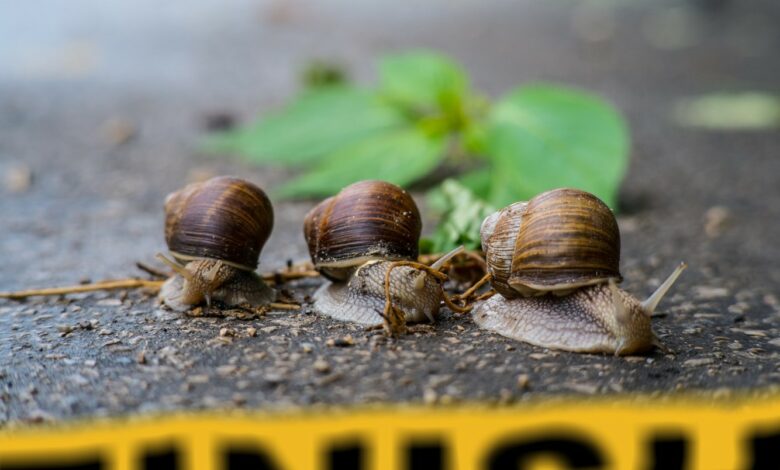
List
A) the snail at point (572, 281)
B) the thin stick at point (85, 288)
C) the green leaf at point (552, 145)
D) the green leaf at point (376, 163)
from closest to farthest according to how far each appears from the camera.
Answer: the snail at point (572, 281) < the thin stick at point (85, 288) < the green leaf at point (552, 145) < the green leaf at point (376, 163)

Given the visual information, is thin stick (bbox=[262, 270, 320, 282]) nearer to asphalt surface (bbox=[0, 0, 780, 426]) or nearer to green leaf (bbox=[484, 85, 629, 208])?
asphalt surface (bbox=[0, 0, 780, 426])

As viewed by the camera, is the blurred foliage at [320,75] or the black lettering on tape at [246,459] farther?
the blurred foliage at [320,75]

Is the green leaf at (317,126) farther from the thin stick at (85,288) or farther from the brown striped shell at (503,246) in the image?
the brown striped shell at (503,246)

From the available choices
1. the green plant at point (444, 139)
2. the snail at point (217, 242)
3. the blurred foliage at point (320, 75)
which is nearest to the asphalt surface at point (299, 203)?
the snail at point (217, 242)

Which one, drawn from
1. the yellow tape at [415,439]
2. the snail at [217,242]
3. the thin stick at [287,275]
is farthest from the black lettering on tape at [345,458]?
the thin stick at [287,275]

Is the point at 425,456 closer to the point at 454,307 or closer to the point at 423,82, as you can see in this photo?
the point at 454,307

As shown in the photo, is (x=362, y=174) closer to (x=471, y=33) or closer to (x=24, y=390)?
(x=24, y=390)

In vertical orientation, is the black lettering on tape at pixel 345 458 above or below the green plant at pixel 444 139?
below

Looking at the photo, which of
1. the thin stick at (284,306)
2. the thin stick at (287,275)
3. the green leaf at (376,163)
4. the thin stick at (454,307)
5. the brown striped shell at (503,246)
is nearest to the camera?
the brown striped shell at (503,246)

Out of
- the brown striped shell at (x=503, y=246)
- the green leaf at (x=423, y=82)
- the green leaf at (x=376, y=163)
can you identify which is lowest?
the brown striped shell at (x=503, y=246)
